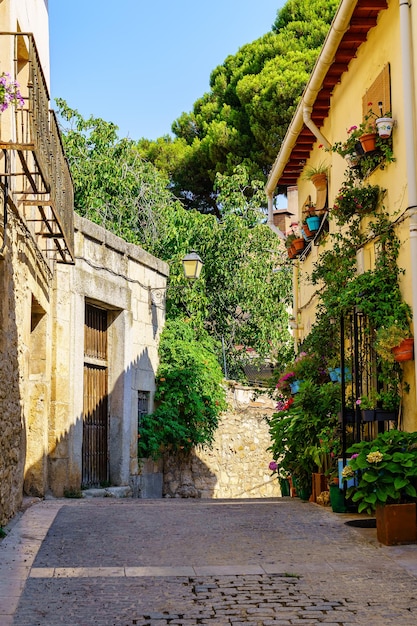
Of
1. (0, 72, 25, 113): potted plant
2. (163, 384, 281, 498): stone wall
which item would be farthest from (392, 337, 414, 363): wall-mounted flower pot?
(163, 384, 281, 498): stone wall

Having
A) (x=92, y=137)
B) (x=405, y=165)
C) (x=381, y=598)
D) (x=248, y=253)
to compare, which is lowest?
(x=381, y=598)

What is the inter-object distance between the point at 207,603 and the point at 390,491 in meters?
2.26

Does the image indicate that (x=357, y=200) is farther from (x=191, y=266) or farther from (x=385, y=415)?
(x=191, y=266)

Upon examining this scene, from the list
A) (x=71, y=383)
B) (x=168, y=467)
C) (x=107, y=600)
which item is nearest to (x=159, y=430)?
(x=168, y=467)

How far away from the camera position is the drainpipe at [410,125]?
8062 mm

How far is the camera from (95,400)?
13578 millimetres

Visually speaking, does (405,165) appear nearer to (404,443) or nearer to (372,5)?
(372,5)

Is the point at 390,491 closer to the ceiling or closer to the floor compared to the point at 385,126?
closer to the floor

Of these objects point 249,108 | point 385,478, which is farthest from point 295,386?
point 249,108

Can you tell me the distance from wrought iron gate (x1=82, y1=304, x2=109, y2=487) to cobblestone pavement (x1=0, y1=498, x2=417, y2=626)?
4429 mm

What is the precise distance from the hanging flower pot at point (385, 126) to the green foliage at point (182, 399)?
25.3 feet

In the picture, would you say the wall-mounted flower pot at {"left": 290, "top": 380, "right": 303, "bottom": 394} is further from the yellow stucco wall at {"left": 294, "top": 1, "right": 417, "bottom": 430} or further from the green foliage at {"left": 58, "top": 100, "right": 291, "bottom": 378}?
the green foliage at {"left": 58, "top": 100, "right": 291, "bottom": 378}

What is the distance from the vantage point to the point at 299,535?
24.4ft

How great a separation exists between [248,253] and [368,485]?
13651mm
